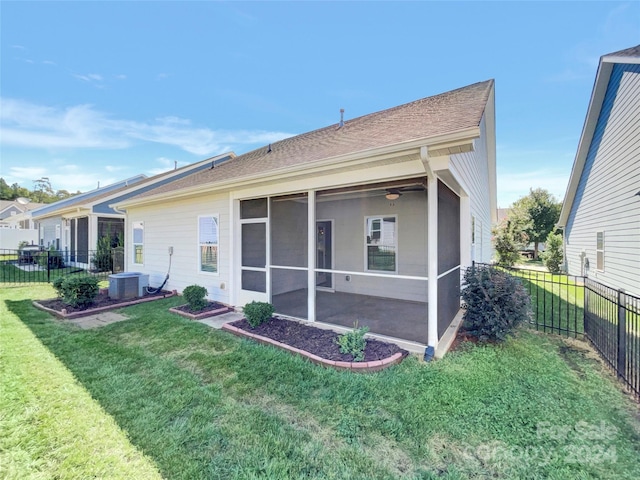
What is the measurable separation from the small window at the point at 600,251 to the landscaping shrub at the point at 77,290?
1493cm

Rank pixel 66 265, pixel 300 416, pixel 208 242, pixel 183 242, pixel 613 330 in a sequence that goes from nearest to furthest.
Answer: pixel 300 416 < pixel 613 330 < pixel 208 242 < pixel 183 242 < pixel 66 265

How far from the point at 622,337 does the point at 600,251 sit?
816 centimetres

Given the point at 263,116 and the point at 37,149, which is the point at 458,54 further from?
the point at 37,149

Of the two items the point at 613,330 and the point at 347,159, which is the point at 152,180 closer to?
the point at 347,159

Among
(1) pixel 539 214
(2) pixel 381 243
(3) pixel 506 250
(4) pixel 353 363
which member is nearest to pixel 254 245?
(2) pixel 381 243

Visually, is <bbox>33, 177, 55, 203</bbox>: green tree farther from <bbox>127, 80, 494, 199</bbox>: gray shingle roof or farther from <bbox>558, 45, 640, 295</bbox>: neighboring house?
<bbox>558, 45, 640, 295</bbox>: neighboring house

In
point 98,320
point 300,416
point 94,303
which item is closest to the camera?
point 300,416

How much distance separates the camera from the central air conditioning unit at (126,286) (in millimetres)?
7414

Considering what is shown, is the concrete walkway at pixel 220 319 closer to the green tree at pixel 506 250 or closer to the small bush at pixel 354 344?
the small bush at pixel 354 344

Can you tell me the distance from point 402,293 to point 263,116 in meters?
10.5

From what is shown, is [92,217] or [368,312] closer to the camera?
[368,312]

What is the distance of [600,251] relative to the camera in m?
9.60

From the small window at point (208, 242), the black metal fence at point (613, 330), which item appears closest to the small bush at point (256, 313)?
the small window at point (208, 242)

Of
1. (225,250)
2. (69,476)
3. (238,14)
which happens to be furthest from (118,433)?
(238,14)
